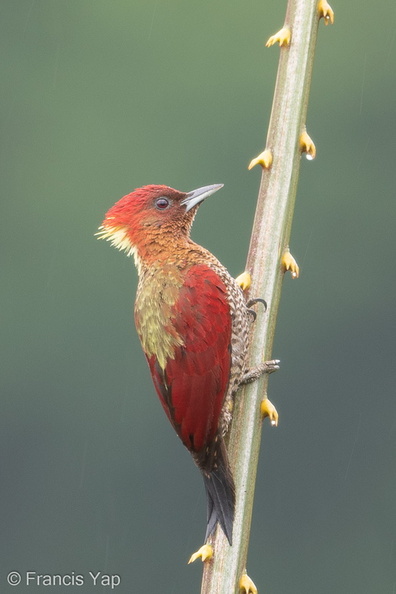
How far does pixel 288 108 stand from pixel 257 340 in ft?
1.52

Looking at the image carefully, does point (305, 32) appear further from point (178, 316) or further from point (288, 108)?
point (178, 316)

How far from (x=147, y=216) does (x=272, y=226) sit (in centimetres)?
67

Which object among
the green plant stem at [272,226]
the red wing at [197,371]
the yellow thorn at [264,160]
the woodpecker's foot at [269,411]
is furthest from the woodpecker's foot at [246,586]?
the yellow thorn at [264,160]

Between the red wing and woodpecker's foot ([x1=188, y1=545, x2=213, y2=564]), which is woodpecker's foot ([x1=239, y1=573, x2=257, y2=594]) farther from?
the red wing

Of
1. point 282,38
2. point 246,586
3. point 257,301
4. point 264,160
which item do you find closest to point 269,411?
point 257,301

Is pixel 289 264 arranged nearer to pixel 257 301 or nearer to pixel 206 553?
pixel 257 301

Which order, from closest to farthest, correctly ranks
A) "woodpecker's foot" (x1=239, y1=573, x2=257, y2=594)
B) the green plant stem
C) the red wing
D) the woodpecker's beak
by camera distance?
"woodpecker's foot" (x1=239, y1=573, x2=257, y2=594)
the green plant stem
the red wing
the woodpecker's beak

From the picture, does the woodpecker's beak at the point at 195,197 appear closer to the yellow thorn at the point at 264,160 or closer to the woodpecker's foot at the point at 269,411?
the yellow thorn at the point at 264,160

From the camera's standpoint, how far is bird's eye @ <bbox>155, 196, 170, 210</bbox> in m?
2.19

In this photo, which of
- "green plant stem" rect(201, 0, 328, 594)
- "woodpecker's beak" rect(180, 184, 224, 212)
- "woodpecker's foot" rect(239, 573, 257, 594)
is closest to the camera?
"woodpecker's foot" rect(239, 573, 257, 594)

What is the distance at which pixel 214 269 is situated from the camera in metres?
2.08

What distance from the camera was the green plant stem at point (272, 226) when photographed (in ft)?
4.93

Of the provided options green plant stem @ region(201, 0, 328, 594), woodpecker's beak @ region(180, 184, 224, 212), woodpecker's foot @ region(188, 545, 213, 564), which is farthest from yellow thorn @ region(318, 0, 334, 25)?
woodpecker's foot @ region(188, 545, 213, 564)

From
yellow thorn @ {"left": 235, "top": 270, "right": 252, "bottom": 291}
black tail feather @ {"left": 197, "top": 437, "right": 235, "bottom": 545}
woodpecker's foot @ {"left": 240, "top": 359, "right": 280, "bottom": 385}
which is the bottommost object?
black tail feather @ {"left": 197, "top": 437, "right": 235, "bottom": 545}
